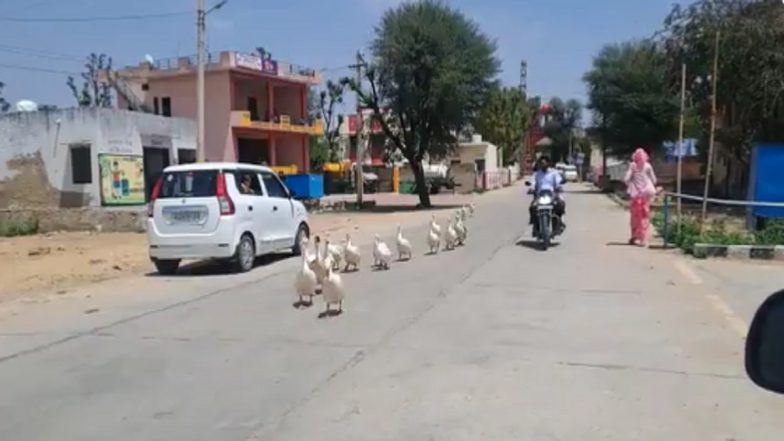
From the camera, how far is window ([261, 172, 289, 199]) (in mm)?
14806

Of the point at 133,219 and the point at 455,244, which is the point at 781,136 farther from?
the point at 133,219

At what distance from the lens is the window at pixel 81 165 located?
31.4m

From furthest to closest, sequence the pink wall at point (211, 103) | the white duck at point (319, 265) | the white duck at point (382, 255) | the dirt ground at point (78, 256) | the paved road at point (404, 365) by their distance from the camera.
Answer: the pink wall at point (211, 103) < the dirt ground at point (78, 256) < the white duck at point (382, 255) < the white duck at point (319, 265) < the paved road at point (404, 365)

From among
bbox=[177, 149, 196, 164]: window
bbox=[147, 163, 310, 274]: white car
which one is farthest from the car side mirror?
bbox=[177, 149, 196, 164]: window

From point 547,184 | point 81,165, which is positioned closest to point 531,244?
point 547,184

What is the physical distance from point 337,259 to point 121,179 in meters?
22.4

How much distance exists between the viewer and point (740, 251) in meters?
13.9

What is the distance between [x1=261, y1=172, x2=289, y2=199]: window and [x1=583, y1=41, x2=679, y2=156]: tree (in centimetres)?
3006


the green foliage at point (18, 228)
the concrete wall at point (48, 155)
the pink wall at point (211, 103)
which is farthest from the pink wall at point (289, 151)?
the green foliage at point (18, 228)

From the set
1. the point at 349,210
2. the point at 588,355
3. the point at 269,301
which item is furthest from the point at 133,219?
the point at 588,355

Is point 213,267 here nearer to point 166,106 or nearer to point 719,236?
point 719,236

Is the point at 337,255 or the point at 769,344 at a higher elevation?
the point at 769,344

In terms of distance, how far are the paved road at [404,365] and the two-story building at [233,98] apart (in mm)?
37428

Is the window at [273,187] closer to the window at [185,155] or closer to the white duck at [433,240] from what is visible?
the white duck at [433,240]
